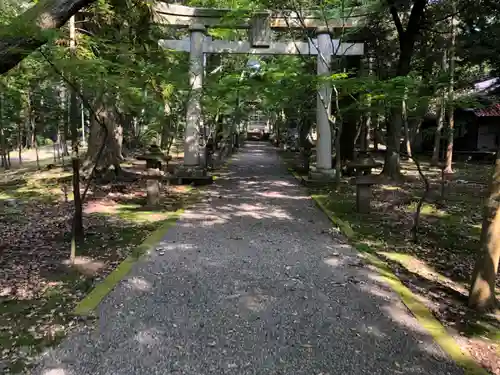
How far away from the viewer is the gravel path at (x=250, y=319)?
10.9 feet

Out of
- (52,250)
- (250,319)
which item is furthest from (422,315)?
(52,250)

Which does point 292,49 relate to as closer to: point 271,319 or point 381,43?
point 381,43

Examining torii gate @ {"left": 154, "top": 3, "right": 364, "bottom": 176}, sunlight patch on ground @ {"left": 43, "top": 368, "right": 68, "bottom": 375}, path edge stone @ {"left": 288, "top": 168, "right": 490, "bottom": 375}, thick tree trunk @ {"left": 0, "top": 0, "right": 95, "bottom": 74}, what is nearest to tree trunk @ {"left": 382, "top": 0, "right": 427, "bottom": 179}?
torii gate @ {"left": 154, "top": 3, "right": 364, "bottom": 176}

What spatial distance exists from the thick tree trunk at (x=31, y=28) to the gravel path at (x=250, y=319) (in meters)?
2.49

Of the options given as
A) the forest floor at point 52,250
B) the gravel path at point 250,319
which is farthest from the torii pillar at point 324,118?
the gravel path at point 250,319

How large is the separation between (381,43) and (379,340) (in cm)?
1515

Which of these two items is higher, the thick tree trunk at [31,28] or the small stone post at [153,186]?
the thick tree trunk at [31,28]

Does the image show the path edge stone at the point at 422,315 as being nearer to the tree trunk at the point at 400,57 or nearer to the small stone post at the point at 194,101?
the tree trunk at the point at 400,57

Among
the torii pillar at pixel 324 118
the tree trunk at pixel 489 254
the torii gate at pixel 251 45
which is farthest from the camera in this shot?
the torii pillar at pixel 324 118

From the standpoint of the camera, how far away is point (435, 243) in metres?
7.09

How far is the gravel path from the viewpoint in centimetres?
333

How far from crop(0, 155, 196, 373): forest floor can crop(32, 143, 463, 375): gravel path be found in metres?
0.32

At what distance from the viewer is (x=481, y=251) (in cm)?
447

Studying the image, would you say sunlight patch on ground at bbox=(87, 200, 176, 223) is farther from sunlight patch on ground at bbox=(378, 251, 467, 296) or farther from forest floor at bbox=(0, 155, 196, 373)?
sunlight patch on ground at bbox=(378, 251, 467, 296)
